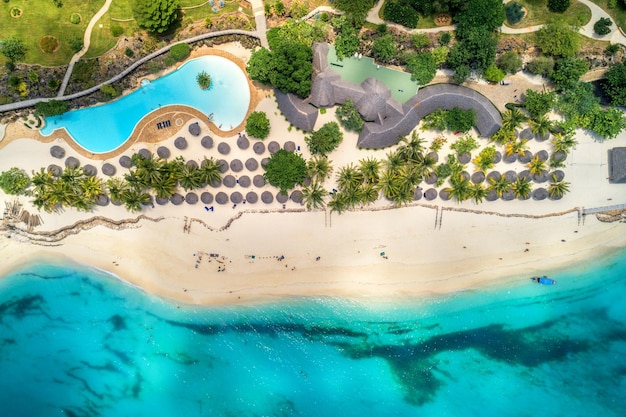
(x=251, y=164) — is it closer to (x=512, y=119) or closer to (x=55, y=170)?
(x=55, y=170)

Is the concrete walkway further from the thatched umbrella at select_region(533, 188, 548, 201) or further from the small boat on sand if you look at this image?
the small boat on sand

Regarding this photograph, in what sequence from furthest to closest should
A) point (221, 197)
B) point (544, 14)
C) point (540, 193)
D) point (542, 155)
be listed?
1. point (540, 193)
2. point (221, 197)
3. point (542, 155)
4. point (544, 14)

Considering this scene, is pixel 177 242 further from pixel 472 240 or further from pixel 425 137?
pixel 472 240

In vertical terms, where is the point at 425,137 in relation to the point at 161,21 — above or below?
below

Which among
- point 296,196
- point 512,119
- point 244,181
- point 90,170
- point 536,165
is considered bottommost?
point 296,196

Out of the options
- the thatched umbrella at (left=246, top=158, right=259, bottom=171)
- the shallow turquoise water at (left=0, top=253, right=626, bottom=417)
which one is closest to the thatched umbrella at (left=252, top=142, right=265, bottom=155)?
the thatched umbrella at (left=246, top=158, right=259, bottom=171)

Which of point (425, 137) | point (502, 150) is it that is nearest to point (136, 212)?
point (425, 137)

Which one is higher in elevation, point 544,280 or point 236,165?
point 236,165

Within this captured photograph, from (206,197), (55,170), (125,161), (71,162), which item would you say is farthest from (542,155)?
(55,170)
